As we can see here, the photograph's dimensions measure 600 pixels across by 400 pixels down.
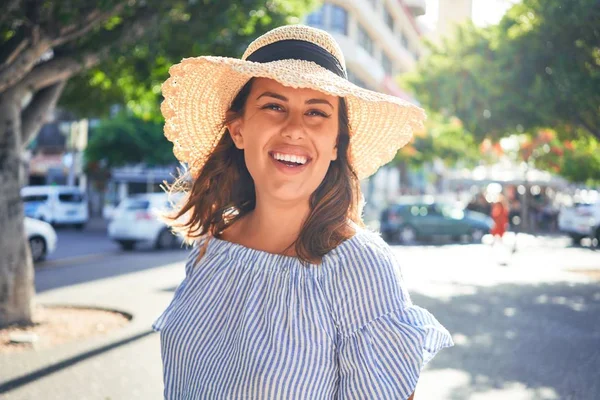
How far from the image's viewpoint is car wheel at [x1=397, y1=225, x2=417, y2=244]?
76.2 ft

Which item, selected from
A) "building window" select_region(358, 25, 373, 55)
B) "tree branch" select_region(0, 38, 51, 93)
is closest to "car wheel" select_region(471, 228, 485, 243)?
"building window" select_region(358, 25, 373, 55)

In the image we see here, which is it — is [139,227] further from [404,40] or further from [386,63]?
[404,40]

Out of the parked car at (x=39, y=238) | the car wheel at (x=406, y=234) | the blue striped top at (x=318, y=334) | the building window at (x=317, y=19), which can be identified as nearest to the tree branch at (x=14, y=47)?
the blue striped top at (x=318, y=334)

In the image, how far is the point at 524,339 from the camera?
7.08 metres

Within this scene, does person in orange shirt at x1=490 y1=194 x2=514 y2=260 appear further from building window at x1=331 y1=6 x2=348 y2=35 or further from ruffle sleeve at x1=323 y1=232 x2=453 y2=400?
building window at x1=331 y1=6 x2=348 y2=35

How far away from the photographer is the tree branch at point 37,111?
7.80 m

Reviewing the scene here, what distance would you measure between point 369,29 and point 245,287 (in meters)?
41.5

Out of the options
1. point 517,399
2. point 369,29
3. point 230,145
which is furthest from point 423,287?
point 369,29

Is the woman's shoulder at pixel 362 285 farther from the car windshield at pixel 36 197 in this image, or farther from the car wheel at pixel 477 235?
the car windshield at pixel 36 197

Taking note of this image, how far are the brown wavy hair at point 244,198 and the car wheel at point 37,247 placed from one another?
493 inches

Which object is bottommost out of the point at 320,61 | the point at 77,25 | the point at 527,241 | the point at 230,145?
the point at 527,241

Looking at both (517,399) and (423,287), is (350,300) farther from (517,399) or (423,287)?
(423,287)

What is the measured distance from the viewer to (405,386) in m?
1.82

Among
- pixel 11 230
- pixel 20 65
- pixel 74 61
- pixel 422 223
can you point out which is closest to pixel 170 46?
pixel 74 61
